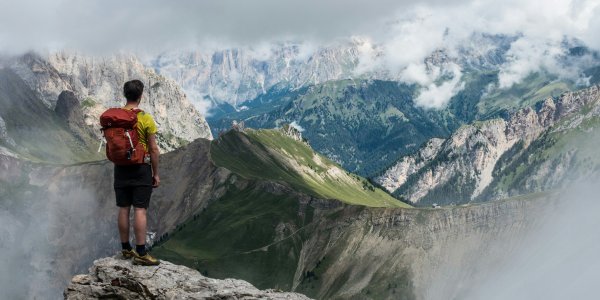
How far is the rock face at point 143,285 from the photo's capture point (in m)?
26.3

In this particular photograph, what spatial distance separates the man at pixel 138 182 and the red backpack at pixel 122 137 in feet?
1.01

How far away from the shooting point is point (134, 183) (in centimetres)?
2628

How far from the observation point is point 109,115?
25.5 meters

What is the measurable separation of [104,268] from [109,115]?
6003 mm

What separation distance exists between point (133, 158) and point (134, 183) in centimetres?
120

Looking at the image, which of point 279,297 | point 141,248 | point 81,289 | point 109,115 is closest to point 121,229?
point 141,248

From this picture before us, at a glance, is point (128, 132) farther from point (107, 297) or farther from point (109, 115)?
point (107, 297)

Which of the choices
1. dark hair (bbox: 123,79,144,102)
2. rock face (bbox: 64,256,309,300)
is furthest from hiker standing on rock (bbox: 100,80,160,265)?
rock face (bbox: 64,256,309,300)

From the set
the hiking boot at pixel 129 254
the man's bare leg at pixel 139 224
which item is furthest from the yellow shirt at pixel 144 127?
the hiking boot at pixel 129 254

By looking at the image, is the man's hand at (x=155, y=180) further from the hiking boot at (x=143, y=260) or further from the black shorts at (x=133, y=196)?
the hiking boot at (x=143, y=260)

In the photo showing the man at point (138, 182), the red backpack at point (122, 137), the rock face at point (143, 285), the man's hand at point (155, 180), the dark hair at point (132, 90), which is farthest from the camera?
the man's hand at point (155, 180)

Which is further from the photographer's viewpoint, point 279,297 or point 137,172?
point 279,297

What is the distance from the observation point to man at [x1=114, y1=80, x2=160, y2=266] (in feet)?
85.7

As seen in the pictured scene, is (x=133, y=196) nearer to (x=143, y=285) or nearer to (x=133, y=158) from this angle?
(x=133, y=158)
